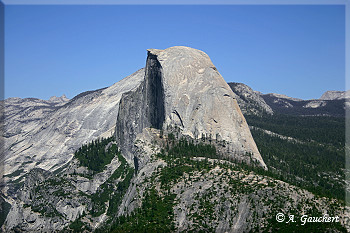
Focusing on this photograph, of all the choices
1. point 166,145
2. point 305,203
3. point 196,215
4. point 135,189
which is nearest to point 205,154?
point 166,145

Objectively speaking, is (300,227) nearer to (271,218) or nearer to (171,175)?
(271,218)

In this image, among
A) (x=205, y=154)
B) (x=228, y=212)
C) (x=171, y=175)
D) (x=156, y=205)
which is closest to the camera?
(x=228, y=212)

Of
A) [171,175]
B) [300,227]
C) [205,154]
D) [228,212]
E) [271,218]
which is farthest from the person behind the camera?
[205,154]

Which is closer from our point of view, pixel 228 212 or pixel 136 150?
pixel 228 212

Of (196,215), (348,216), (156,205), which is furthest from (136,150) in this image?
(348,216)

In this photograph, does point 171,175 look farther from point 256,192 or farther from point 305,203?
point 305,203

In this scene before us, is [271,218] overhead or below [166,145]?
below

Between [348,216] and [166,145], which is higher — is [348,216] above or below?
below

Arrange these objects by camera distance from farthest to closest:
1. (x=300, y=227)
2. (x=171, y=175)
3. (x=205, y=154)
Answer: (x=205, y=154) < (x=171, y=175) < (x=300, y=227)

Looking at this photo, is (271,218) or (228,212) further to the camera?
(228,212)
